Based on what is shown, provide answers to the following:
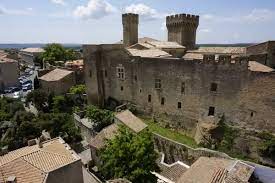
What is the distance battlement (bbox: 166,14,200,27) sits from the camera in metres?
38.4

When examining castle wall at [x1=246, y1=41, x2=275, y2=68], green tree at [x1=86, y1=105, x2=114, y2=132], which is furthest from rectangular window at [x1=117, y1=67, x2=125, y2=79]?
castle wall at [x1=246, y1=41, x2=275, y2=68]

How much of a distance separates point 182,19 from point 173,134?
1805 cm

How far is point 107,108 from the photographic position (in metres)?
35.6

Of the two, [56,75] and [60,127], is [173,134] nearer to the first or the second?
[60,127]

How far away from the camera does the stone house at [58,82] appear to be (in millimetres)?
42656

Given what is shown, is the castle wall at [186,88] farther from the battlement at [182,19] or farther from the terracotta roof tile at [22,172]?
the terracotta roof tile at [22,172]

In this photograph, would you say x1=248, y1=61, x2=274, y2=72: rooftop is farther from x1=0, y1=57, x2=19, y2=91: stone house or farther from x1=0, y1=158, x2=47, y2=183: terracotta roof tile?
x1=0, y1=57, x2=19, y2=91: stone house

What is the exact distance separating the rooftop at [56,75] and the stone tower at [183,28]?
17964 millimetres

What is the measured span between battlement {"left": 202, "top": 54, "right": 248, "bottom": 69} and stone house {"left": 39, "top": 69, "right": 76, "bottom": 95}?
82.9ft

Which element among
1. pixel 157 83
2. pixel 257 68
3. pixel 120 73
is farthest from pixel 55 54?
pixel 257 68

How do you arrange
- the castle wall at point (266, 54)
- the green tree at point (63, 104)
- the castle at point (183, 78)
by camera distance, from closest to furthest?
1. the castle at point (183, 78)
2. the castle wall at point (266, 54)
3. the green tree at point (63, 104)

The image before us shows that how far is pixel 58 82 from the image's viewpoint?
42531 mm

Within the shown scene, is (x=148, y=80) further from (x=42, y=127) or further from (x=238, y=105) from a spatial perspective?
(x=42, y=127)

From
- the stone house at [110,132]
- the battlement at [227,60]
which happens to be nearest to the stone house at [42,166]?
the stone house at [110,132]
